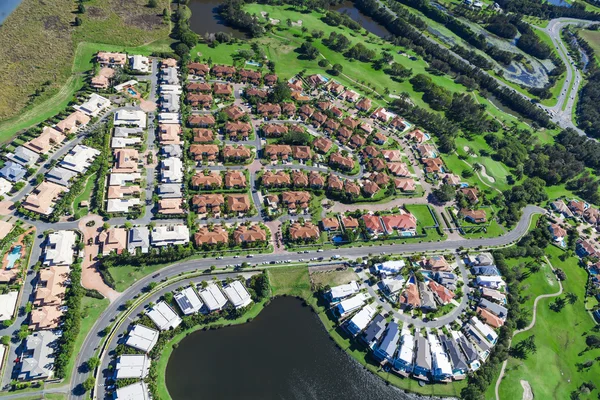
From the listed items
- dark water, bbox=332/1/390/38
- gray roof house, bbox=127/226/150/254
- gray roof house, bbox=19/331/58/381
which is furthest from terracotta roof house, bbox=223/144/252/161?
dark water, bbox=332/1/390/38

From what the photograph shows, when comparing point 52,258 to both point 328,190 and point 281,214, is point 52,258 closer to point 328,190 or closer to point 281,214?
point 281,214

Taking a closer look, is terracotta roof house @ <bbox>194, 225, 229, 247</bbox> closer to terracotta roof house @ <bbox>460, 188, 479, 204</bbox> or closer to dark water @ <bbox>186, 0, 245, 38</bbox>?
terracotta roof house @ <bbox>460, 188, 479, 204</bbox>

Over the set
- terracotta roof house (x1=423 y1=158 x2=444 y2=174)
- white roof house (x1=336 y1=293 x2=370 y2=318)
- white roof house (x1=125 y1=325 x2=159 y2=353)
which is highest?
terracotta roof house (x1=423 y1=158 x2=444 y2=174)

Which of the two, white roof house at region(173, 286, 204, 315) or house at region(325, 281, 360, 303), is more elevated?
house at region(325, 281, 360, 303)

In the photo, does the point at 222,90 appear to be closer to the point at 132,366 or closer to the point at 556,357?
the point at 132,366

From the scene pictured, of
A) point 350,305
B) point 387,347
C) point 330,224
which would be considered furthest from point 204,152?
point 387,347

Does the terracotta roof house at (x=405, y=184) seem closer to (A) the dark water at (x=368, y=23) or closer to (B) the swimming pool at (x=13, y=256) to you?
(B) the swimming pool at (x=13, y=256)

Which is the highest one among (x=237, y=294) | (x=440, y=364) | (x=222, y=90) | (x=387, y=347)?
(x=222, y=90)
